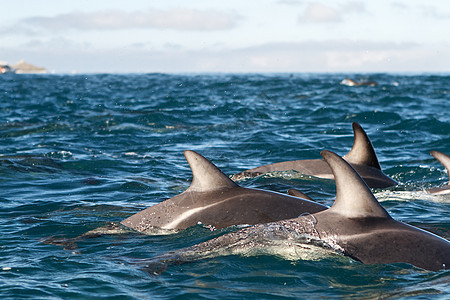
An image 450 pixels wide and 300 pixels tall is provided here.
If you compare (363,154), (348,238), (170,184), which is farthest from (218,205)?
(170,184)

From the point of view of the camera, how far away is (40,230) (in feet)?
28.2

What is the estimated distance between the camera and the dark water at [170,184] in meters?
6.10

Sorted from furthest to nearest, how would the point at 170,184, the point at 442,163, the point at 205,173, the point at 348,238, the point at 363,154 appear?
the point at 170,184 → the point at 363,154 → the point at 442,163 → the point at 205,173 → the point at 348,238

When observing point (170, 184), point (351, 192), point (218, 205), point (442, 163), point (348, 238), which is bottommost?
point (170, 184)

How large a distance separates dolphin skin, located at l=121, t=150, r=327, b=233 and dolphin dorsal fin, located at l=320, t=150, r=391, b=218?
0.98 meters

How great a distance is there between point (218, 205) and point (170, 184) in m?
5.06

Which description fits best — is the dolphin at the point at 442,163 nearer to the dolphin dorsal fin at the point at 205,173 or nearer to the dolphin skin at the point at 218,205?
the dolphin skin at the point at 218,205

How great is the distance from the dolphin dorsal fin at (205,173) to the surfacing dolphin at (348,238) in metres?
0.94

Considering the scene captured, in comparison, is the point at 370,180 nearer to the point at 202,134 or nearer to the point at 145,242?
the point at 145,242

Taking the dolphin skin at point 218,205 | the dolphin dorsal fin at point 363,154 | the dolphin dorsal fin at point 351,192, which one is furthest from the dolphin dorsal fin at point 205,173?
the dolphin dorsal fin at point 363,154

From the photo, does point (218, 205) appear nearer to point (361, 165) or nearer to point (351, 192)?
point (351, 192)

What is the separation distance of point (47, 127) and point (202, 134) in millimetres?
5567

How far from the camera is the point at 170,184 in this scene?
12.6 m

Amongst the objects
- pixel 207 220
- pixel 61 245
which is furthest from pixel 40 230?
pixel 207 220
